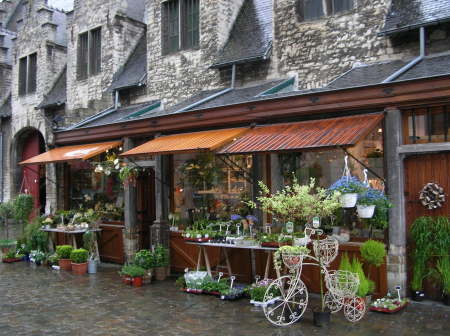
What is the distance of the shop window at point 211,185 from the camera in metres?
9.23

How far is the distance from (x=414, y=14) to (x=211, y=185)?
5138 millimetres

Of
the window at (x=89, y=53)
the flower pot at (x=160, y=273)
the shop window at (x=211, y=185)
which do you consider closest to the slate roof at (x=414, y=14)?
the shop window at (x=211, y=185)

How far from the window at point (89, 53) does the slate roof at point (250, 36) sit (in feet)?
17.1

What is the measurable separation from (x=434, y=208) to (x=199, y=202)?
4.69 meters

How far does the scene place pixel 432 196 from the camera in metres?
6.93

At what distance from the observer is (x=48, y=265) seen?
37.1 ft

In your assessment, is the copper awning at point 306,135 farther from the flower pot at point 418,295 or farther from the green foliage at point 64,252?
the green foliage at point 64,252

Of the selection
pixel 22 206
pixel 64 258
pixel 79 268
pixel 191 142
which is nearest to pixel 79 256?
pixel 79 268

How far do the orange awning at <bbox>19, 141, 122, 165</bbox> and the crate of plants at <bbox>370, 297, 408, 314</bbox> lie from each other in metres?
6.72

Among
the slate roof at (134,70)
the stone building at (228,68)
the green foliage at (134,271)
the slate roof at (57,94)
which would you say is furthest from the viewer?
the slate roof at (57,94)

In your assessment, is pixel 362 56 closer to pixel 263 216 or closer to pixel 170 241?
pixel 263 216

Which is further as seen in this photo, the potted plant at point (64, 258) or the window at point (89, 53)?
the window at point (89, 53)

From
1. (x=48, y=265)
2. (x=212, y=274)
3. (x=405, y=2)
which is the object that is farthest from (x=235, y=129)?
(x=48, y=265)

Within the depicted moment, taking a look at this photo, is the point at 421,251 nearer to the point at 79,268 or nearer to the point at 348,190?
the point at 348,190
